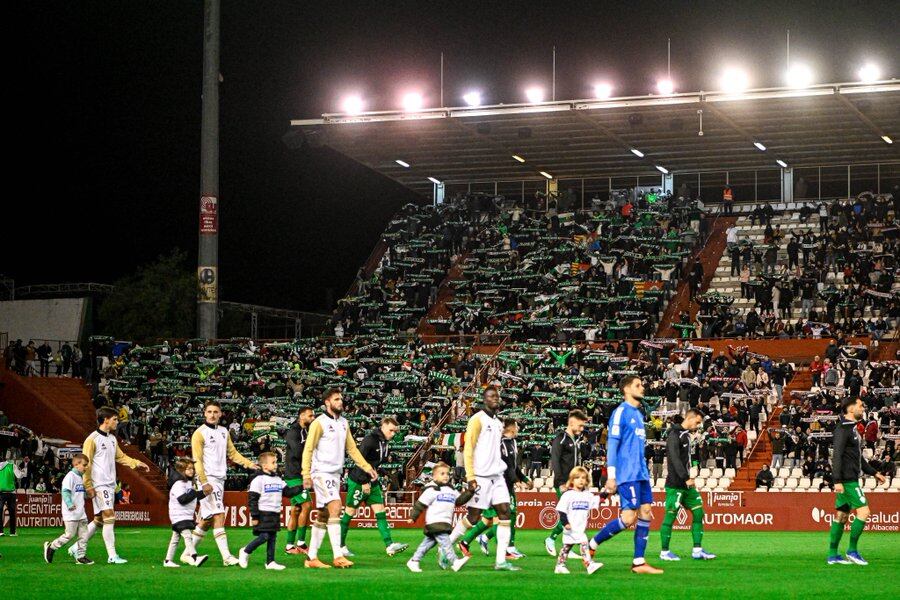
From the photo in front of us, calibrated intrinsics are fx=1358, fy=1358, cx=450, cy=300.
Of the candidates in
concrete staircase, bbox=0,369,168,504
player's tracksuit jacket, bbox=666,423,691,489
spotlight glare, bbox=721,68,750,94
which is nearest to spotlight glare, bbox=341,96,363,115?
spotlight glare, bbox=721,68,750,94

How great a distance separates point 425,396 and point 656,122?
1615 centimetres

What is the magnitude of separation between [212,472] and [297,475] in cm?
176

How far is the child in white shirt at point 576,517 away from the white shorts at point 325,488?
8.80 ft

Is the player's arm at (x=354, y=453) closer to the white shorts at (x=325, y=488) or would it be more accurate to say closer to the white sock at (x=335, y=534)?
the white shorts at (x=325, y=488)

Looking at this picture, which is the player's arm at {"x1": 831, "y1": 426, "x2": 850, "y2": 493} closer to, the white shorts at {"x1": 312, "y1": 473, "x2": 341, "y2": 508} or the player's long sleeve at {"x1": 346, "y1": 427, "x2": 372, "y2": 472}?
the player's long sleeve at {"x1": 346, "y1": 427, "x2": 372, "y2": 472}

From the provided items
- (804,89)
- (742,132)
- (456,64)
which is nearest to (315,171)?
(456,64)

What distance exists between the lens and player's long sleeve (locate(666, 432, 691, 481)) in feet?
58.2

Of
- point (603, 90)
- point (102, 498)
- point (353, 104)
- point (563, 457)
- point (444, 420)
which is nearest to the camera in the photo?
point (102, 498)

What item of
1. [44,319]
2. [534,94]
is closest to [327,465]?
[534,94]

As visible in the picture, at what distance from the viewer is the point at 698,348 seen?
38500 mm

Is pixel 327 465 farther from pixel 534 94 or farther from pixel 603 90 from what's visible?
pixel 534 94

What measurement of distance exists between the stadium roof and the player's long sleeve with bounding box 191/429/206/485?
31.8 metres

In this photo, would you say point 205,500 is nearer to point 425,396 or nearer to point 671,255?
point 425,396

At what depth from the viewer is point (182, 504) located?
679 inches
